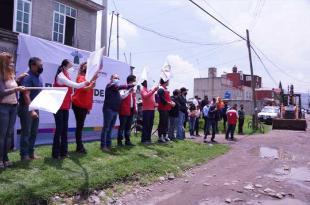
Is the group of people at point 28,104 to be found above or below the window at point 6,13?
below

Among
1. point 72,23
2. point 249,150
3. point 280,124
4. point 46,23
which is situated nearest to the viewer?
point 249,150

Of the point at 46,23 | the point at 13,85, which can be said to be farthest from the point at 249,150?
the point at 46,23

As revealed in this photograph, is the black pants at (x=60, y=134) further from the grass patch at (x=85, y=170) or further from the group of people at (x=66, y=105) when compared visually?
the grass patch at (x=85, y=170)

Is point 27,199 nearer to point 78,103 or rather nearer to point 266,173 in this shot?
point 78,103

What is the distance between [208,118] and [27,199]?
36.6 ft

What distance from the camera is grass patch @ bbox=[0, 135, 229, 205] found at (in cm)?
612

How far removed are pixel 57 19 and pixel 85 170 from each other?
46.9 ft

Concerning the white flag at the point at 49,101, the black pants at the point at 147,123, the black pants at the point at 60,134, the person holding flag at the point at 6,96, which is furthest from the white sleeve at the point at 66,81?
the black pants at the point at 147,123

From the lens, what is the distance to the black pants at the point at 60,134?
778cm

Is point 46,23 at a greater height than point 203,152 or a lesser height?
greater

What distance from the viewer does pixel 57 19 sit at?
20.2m

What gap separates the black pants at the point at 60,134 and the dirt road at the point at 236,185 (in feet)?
5.83

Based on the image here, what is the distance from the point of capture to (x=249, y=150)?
14.3 metres

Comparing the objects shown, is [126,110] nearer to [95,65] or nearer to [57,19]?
[95,65]
